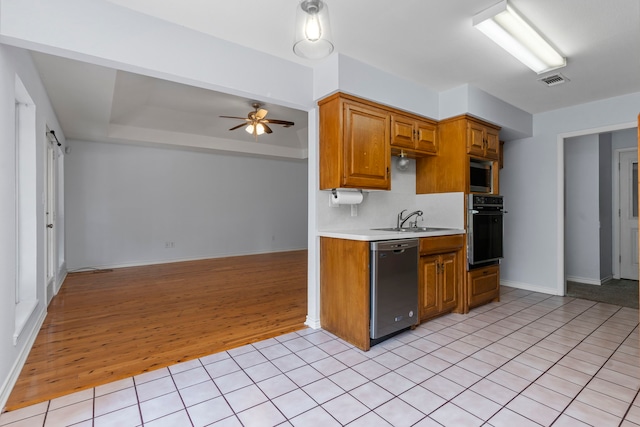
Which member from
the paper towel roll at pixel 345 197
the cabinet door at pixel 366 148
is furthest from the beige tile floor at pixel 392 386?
the cabinet door at pixel 366 148

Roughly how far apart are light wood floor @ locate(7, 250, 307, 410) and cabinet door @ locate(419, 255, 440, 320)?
47.4 inches

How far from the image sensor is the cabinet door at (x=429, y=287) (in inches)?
118

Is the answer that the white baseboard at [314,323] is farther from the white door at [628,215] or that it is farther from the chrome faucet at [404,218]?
the white door at [628,215]

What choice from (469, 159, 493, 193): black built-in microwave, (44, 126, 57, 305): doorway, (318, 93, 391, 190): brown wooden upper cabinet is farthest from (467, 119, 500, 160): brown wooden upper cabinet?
(44, 126, 57, 305): doorway

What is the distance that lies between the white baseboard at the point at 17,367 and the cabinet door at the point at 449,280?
332cm

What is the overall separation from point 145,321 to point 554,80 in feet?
15.6

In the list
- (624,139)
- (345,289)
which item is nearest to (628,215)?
(624,139)

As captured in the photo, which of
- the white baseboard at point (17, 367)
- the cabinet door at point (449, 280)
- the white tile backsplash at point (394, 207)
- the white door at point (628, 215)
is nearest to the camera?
the white baseboard at point (17, 367)

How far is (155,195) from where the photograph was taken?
20.5ft

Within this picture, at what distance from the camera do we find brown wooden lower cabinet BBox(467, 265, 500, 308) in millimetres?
3429

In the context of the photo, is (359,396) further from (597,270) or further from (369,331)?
(597,270)

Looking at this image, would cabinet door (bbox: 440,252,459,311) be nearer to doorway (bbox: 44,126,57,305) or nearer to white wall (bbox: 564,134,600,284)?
white wall (bbox: 564,134,600,284)

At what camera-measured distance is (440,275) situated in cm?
316

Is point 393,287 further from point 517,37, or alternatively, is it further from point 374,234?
point 517,37
